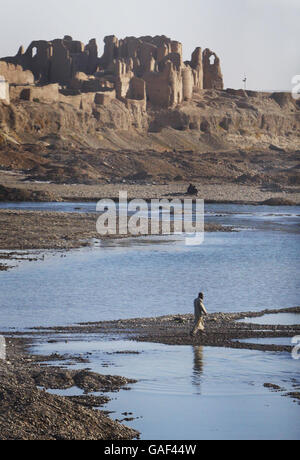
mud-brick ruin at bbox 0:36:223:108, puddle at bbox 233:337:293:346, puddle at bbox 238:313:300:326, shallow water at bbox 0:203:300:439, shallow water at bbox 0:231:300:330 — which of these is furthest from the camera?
mud-brick ruin at bbox 0:36:223:108

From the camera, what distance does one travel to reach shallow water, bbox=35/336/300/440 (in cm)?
1011

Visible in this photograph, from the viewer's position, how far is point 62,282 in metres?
22.0

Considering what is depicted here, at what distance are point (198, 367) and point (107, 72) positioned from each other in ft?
280

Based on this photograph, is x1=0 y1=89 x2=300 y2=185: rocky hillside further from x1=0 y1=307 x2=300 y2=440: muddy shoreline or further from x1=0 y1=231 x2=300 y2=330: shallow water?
x1=0 y1=307 x2=300 y2=440: muddy shoreline

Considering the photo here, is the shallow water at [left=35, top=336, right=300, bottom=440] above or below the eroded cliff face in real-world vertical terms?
below

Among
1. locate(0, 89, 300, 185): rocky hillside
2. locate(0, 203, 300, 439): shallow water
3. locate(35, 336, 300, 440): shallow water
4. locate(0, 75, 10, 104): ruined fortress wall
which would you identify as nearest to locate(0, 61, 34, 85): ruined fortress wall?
locate(0, 75, 10, 104): ruined fortress wall

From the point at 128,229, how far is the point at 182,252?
6.58m

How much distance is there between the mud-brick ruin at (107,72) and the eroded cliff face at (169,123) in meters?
1.32

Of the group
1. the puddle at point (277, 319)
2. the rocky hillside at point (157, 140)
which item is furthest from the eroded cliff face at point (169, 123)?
the puddle at point (277, 319)

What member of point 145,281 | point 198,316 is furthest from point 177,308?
point 145,281

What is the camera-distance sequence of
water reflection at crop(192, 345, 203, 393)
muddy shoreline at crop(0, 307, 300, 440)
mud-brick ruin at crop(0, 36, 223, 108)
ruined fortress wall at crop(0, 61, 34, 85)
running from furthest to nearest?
mud-brick ruin at crop(0, 36, 223, 108) → ruined fortress wall at crop(0, 61, 34, 85) → water reflection at crop(192, 345, 203, 393) → muddy shoreline at crop(0, 307, 300, 440)

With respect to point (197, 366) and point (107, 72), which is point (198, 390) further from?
point (107, 72)
